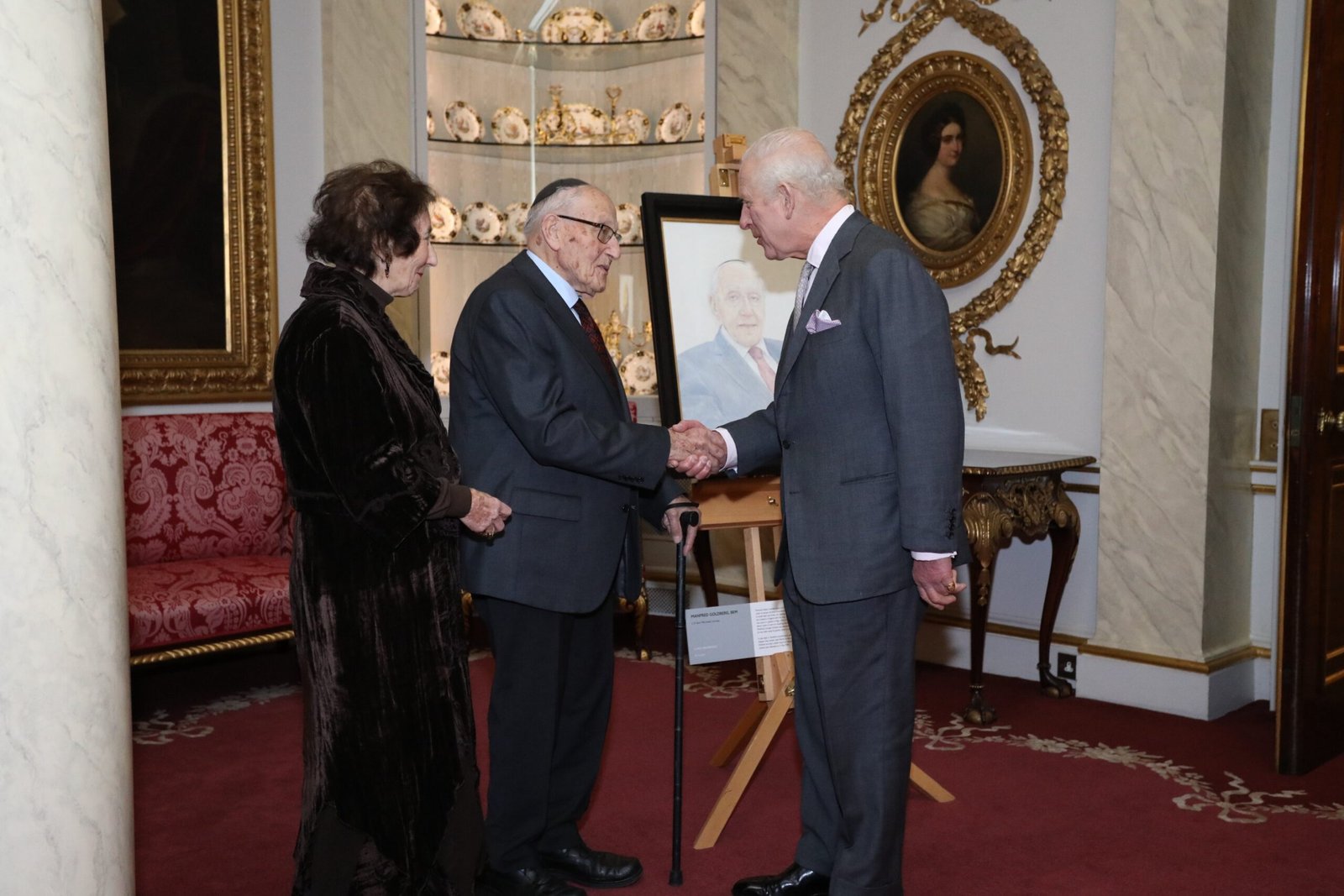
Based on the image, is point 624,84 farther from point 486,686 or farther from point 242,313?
point 486,686

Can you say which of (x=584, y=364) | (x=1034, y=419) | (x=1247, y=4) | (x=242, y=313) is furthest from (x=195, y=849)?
(x=1247, y=4)

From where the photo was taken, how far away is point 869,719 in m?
2.63

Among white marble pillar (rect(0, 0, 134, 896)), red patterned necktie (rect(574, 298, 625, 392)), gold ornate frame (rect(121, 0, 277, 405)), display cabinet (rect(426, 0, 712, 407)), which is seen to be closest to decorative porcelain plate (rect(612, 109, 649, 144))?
display cabinet (rect(426, 0, 712, 407))

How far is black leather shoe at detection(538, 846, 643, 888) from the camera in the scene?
306cm

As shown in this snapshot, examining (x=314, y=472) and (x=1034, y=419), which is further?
(x=1034, y=419)

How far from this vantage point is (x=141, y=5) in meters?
5.14

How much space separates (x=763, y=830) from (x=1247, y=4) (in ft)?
11.1

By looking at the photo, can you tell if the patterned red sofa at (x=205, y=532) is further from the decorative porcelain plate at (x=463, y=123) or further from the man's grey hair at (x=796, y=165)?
the man's grey hair at (x=796, y=165)

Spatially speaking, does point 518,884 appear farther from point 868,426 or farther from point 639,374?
point 639,374

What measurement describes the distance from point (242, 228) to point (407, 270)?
3169mm

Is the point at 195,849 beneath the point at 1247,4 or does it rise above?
beneath

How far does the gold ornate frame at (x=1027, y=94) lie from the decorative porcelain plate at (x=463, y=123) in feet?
5.75

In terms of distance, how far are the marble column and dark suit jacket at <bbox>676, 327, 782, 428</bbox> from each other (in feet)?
5.70

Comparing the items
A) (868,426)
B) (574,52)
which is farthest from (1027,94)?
(868,426)
